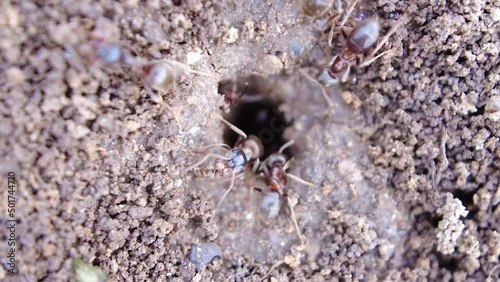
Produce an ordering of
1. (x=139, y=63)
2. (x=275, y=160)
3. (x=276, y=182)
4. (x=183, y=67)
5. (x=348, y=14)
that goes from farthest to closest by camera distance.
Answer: (x=275, y=160) → (x=276, y=182) → (x=348, y=14) → (x=183, y=67) → (x=139, y=63)

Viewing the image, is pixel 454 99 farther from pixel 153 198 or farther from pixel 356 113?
pixel 153 198

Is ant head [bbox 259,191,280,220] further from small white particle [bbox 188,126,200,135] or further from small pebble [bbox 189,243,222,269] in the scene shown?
small white particle [bbox 188,126,200,135]

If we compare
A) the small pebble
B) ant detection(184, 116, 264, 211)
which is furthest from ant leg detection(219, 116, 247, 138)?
the small pebble

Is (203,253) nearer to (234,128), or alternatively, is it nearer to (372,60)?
(234,128)

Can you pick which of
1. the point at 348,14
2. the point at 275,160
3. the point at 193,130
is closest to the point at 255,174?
the point at 275,160

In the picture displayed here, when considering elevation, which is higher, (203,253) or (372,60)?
(372,60)

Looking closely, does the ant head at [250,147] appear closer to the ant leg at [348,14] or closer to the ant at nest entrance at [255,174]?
the ant at nest entrance at [255,174]
